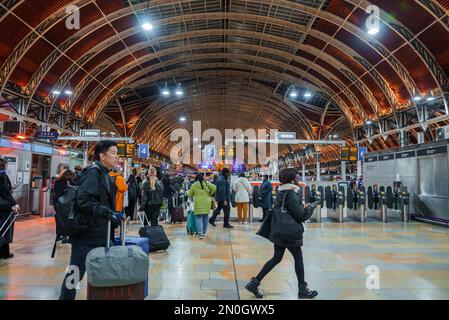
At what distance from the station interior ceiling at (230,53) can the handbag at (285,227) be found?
1567cm

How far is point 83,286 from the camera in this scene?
14.8ft

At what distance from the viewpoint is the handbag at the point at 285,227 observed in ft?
12.7

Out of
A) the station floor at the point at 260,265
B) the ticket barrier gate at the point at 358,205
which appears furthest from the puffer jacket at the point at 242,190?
the ticket barrier gate at the point at 358,205

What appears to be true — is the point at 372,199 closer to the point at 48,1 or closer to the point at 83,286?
the point at 83,286

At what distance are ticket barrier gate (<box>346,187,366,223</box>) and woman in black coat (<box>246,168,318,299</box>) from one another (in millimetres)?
9051

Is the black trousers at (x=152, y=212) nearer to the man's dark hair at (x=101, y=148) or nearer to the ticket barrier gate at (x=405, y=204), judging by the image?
the man's dark hair at (x=101, y=148)

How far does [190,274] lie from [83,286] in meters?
1.56

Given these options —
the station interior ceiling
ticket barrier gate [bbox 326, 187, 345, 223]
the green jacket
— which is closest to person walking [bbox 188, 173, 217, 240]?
the green jacket

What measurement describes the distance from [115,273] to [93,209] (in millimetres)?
589

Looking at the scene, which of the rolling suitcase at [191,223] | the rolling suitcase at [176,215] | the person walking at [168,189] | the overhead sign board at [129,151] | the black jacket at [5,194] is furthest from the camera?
the overhead sign board at [129,151]

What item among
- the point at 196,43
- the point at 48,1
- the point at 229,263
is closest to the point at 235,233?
the point at 229,263

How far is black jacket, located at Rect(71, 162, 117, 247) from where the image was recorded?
9.44ft

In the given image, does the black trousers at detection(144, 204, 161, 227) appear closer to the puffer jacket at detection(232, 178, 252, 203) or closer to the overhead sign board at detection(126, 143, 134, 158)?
the puffer jacket at detection(232, 178, 252, 203)
